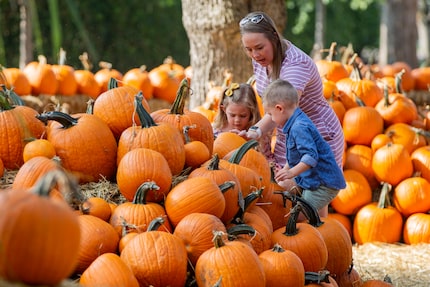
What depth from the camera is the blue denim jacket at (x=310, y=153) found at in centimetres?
381

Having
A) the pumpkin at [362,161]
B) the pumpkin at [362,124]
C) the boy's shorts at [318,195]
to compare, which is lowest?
the pumpkin at [362,161]

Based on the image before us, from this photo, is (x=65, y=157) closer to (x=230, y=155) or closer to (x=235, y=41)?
(x=230, y=155)

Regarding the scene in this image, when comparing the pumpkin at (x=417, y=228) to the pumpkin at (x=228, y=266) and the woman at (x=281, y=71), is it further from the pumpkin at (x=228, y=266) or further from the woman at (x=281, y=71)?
the pumpkin at (x=228, y=266)

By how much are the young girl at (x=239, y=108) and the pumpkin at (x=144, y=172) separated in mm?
1480

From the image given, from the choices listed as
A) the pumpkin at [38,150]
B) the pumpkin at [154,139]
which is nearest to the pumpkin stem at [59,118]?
the pumpkin at [38,150]

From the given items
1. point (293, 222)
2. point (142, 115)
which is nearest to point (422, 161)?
point (293, 222)

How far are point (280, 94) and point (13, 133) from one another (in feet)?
4.64

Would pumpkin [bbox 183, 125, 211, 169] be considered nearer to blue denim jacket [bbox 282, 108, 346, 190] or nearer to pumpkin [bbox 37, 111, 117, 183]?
pumpkin [bbox 37, 111, 117, 183]

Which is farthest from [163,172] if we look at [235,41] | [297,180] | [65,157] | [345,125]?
[235,41]

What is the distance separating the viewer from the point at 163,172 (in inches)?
119

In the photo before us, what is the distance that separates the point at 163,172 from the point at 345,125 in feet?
10.3

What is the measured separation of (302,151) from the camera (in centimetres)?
383

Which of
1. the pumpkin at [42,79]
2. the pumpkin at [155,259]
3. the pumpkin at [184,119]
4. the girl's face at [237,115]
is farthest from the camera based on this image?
the pumpkin at [42,79]

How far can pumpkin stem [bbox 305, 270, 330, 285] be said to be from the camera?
9.74 ft
